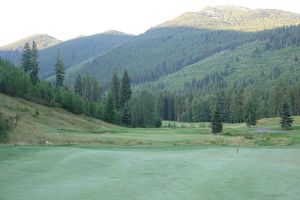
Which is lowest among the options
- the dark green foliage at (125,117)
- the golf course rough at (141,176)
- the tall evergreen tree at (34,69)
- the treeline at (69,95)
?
the golf course rough at (141,176)

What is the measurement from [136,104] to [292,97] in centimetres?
6454

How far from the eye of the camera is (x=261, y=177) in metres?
25.8

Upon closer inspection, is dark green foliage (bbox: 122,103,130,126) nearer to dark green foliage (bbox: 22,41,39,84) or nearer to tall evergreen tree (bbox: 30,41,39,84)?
tall evergreen tree (bbox: 30,41,39,84)

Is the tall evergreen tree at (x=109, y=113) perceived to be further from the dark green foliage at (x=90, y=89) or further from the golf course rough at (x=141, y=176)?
the golf course rough at (x=141, y=176)

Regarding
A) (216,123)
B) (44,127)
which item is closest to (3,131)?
(44,127)

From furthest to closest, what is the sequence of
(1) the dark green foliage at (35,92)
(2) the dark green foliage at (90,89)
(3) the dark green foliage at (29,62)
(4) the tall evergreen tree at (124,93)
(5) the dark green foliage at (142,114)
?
(2) the dark green foliage at (90,89)
(4) the tall evergreen tree at (124,93)
(5) the dark green foliage at (142,114)
(3) the dark green foliage at (29,62)
(1) the dark green foliage at (35,92)

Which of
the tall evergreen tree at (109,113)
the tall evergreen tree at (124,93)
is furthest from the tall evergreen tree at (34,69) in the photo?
the tall evergreen tree at (124,93)

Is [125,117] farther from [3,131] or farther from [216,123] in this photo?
[3,131]

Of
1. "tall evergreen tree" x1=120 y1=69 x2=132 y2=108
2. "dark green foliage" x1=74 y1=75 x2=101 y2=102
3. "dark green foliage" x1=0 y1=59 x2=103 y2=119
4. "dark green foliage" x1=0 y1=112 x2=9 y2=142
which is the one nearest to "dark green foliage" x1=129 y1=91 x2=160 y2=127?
"tall evergreen tree" x1=120 y1=69 x2=132 y2=108

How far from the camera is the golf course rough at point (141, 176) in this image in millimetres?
21766

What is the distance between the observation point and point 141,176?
26.4 meters

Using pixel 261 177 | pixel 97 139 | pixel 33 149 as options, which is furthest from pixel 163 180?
pixel 97 139

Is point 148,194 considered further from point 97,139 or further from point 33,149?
point 97,139

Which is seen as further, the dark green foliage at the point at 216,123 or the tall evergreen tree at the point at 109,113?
the tall evergreen tree at the point at 109,113
